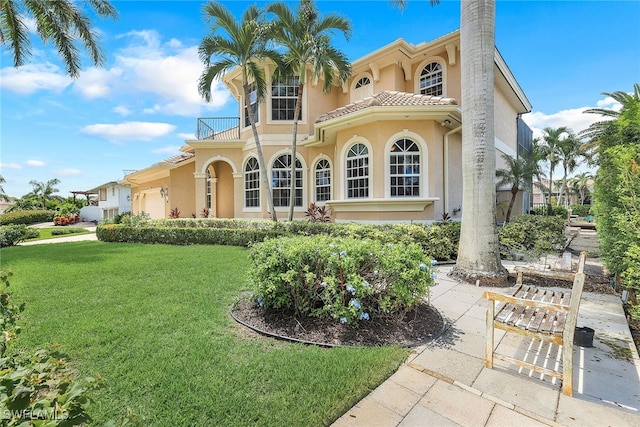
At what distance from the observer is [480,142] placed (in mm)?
6391

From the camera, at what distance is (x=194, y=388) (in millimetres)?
2660

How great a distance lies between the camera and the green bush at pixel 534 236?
367 inches

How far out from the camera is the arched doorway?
17.9 meters

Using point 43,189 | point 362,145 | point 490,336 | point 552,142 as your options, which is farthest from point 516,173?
point 43,189

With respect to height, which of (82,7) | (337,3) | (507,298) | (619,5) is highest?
(82,7)

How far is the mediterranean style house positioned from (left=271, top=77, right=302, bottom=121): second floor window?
0.05 metres

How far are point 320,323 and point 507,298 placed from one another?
2.31 m

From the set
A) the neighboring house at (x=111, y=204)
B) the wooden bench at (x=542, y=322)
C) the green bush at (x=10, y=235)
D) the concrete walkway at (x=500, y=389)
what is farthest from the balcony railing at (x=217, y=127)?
the neighboring house at (x=111, y=204)

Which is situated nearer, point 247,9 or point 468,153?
point 468,153

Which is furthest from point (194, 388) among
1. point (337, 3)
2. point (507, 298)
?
point (337, 3)

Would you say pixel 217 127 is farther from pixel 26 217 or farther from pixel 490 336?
pixel 26 217

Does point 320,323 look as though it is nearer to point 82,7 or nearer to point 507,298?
point 507,298

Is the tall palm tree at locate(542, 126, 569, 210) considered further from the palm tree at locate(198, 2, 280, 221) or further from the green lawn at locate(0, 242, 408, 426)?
the green lawn at locate(0, 242, 408, 426)

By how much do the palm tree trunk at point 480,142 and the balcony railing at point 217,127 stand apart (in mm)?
13805
